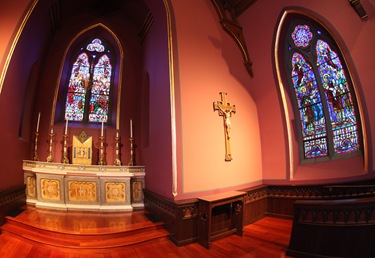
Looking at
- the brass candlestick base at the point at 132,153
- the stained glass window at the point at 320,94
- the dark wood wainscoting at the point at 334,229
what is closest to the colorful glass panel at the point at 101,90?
the brass candlestick base at the point at 132,153

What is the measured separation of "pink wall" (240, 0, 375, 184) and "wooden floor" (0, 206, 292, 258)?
5.16 ft

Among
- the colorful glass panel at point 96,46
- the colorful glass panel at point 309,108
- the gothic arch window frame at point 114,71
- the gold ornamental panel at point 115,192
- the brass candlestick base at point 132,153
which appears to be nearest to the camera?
the colorful glass panel at point 309,108

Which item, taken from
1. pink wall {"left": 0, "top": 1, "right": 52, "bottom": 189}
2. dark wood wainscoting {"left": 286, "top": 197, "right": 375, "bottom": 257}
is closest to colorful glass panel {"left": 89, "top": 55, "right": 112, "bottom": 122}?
pink wall {"left": 0, "top": 1, "right": 52, "bottom": 189}

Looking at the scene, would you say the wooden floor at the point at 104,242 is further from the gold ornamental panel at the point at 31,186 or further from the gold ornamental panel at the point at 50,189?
the gold ornamental panel at the point at 31,186

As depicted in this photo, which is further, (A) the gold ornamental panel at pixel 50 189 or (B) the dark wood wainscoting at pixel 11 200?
(A) the gold ornamental panel at pixel 50 189

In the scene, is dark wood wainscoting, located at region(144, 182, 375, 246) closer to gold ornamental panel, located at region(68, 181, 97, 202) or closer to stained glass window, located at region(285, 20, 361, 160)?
stained glass window, located at region(285, 20, 361, 160)

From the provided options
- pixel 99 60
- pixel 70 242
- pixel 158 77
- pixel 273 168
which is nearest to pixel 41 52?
pixel 99 60

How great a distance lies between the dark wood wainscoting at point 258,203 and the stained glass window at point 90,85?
3400mm

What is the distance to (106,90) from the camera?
688 cm

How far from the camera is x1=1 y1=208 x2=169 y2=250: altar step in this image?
128 inches

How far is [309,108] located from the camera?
16.7ft

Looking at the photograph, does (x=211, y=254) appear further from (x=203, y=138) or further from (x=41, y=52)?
(x=41, y=52)

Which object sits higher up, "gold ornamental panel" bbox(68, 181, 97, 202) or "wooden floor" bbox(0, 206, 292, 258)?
"gold ornamental panel" bbox(68, 181, 97, 202)

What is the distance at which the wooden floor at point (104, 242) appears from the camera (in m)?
3.12
